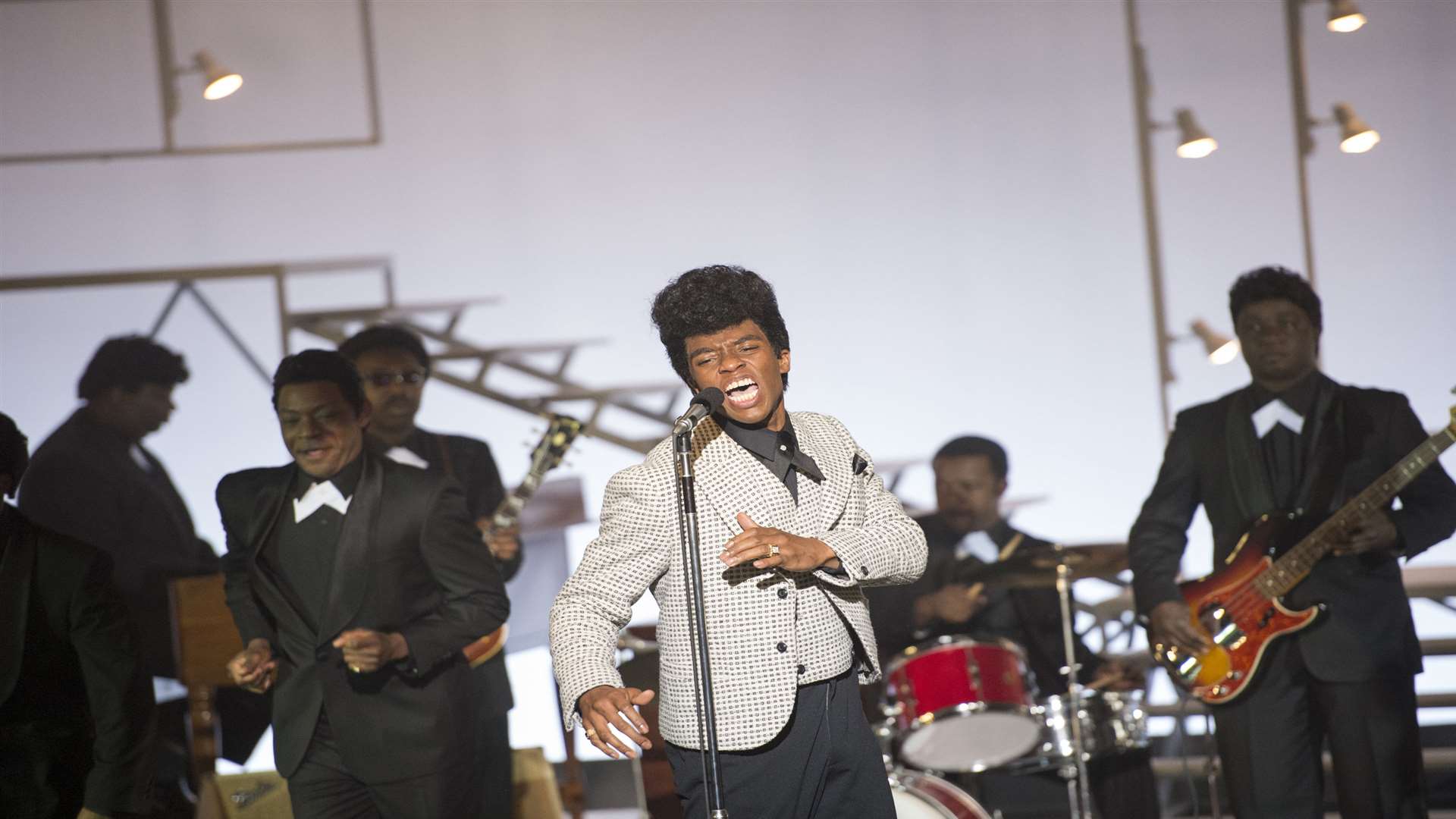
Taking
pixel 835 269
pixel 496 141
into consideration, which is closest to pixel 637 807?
pixel 835 269

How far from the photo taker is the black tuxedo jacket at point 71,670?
311 cm

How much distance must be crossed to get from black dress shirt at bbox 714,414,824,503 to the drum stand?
2.05m

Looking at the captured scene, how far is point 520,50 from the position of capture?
6457mm

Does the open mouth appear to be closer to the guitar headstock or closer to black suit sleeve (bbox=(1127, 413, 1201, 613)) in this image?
black suit sleeve (bbox=(1127, 413, 1201, 613))

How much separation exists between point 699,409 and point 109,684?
161 centimetres

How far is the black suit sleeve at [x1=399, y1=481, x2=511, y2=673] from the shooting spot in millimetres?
3266

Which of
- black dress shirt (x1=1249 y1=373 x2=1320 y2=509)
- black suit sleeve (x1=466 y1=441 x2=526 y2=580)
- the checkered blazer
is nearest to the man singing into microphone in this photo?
the checkered blazer

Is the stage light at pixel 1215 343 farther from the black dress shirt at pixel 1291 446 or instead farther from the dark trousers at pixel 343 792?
the dark trousers at pixel 343 792

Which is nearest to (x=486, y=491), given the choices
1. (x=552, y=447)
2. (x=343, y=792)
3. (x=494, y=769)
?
(x=552, y=447)

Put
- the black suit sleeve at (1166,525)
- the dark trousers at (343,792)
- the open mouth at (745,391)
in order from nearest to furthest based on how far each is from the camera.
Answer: the open mouth at (745,391) < the dark trousers at (343,792) < the black suit sleeve at (1166,525)

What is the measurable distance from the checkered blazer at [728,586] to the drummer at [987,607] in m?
2.03

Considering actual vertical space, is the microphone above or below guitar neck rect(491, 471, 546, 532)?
above

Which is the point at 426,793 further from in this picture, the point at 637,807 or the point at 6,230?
the point at 6,230

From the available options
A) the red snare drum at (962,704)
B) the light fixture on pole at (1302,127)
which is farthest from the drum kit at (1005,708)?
the light fixture on pole at (1302,127)
